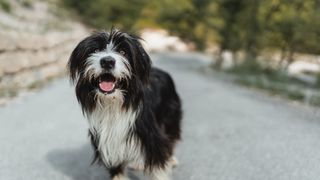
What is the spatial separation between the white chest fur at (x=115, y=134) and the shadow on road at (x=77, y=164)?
2.12 feet

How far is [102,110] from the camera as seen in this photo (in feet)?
15.6

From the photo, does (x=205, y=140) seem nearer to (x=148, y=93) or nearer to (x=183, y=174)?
(x=183, y=174)

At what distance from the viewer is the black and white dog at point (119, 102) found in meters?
4.48

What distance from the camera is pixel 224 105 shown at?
36.6 ft

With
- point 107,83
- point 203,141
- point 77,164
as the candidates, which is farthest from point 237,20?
point 107,83

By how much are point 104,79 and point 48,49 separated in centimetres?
1140

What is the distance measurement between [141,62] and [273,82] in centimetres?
1070

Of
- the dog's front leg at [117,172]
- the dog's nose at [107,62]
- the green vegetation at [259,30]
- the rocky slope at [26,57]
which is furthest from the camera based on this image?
the green vegetation at [259,30]

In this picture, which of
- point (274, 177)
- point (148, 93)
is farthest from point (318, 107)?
point (148, 93)

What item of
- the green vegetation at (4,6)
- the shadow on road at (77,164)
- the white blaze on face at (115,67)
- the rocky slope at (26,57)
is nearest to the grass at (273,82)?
the rocky slope at (26,57)

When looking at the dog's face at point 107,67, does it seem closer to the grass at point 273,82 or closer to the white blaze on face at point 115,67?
the white blaze on face at point 115,67

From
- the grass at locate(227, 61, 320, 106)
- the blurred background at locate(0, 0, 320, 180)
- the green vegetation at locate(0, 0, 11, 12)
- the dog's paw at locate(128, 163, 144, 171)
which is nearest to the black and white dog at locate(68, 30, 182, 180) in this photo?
the dog's paw at locate(128, 163, 144, 171)

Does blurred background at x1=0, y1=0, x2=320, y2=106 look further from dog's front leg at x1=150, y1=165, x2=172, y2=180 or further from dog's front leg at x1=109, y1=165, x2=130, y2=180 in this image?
dog's front leg at x1=150, y1=165, x2=172, y2=180

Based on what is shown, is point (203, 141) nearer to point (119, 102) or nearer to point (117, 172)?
point (117, 172)
